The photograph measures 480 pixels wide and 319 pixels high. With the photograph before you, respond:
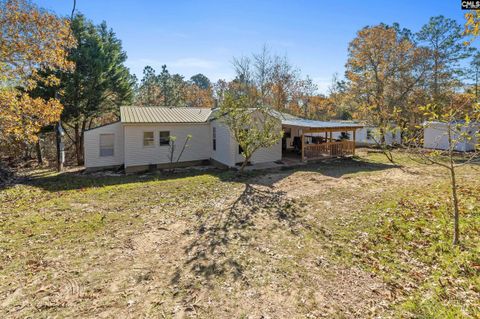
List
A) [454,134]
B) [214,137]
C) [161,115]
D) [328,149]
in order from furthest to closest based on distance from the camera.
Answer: [328,149], [214,137], [161,115], [454,134]

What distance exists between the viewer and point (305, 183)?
11266 mm

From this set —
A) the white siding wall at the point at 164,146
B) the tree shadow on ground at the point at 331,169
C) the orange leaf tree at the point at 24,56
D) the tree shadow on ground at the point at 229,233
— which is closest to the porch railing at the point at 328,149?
the tree shadow on ground at the point at 331,169

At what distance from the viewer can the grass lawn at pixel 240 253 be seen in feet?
13.0

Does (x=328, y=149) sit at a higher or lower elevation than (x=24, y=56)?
lower

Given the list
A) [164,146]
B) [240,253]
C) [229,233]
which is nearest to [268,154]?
[164,146]

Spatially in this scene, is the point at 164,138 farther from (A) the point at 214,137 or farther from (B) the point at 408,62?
(B) the point at 408,62

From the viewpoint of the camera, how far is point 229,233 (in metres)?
6.59

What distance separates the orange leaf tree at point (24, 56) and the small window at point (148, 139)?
4499mm

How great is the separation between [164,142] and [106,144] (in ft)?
10.9

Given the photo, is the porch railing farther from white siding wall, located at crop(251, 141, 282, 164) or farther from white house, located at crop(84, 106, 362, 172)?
white siding wall, located at crop(251, 141, 282, 164)

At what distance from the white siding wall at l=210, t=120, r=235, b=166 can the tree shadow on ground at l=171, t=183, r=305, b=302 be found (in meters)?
4.75

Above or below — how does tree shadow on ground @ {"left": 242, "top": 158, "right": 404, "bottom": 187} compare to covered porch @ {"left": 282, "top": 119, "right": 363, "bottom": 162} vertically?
below

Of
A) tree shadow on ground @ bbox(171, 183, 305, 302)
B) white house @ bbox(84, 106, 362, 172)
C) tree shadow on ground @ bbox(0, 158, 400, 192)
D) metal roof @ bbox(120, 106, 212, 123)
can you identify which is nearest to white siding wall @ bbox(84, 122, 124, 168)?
white house @ bbox(84, 106, 362, 172)

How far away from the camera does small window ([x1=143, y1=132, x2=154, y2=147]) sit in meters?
15.0
